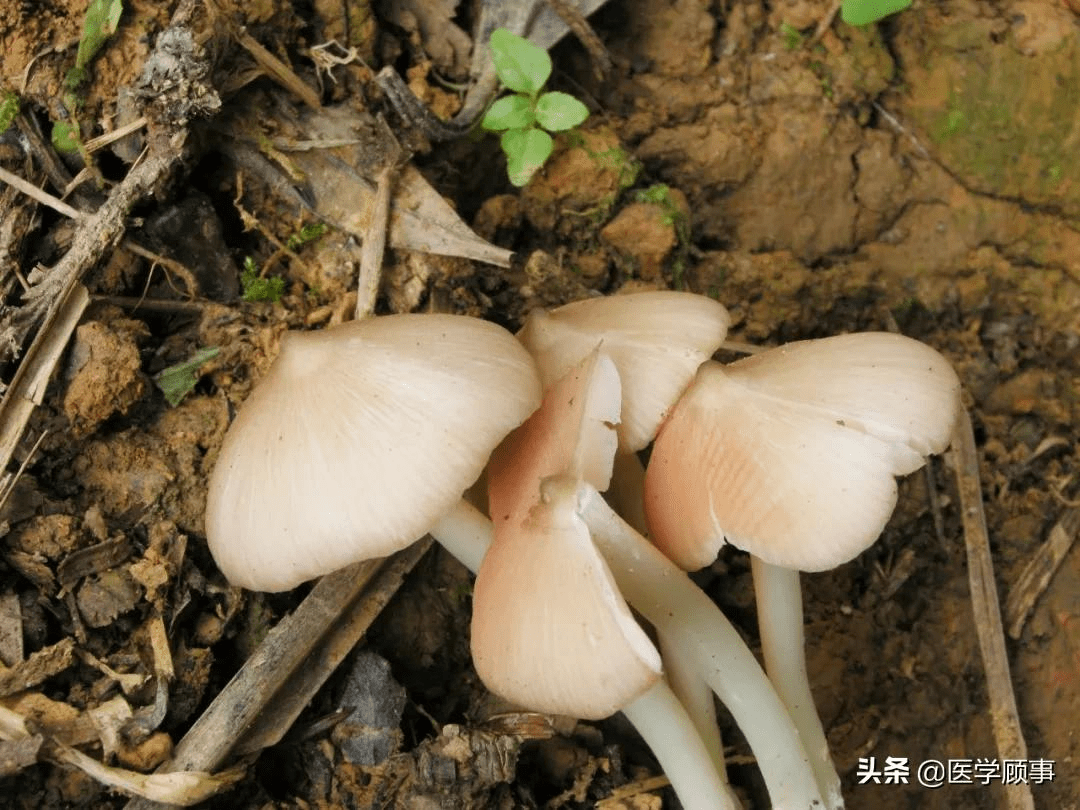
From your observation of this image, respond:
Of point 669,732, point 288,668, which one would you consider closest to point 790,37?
point 669,732

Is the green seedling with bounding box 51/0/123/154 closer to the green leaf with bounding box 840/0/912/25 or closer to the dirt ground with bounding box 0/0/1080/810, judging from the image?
the dirt ground with bounding box 0/0/1080/810

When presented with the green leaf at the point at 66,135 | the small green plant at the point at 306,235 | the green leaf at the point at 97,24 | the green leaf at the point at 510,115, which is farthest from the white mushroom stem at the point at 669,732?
the green leaf at the point at 97,24

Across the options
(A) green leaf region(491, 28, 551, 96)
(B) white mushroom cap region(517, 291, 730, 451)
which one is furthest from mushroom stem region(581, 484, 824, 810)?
(A) green leaf region(491, 28, 551, 96)

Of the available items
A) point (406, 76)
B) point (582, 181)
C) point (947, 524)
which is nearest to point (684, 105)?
point (582, 181)

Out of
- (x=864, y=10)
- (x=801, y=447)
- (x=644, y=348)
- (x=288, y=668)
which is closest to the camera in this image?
(x=801, y=447)

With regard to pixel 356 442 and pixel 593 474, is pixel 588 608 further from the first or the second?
pixel 356 442

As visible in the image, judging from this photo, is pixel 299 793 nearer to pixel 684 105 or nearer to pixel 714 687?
pixel 714 687
